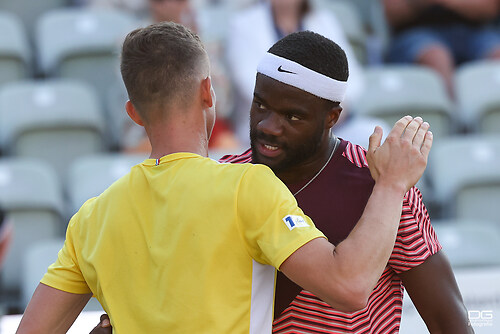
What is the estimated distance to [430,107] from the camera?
5195mm

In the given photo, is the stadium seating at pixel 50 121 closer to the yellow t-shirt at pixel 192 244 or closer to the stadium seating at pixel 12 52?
the stadium seating at pixel 12 52

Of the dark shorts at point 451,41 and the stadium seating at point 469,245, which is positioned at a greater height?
the dark shorts at point 451,41

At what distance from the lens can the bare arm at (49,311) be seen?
5.78 ft

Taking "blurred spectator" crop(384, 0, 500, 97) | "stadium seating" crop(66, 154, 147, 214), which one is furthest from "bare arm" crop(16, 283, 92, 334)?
"blurred spectator" crop(384, 0, 500, 97)


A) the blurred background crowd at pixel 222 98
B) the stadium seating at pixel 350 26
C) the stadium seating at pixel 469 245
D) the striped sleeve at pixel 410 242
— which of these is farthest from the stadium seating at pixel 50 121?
the striped sleeve at pixel 410 242

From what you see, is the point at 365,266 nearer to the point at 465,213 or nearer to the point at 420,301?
the point at 420,301

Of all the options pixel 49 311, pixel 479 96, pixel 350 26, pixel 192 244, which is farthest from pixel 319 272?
pixel 350 26

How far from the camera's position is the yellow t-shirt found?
1605 millimetres

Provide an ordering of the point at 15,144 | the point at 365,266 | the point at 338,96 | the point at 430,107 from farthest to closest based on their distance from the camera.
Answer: the point at 430,107 < the point at 15,144 < the point at 338,96 < the point at 365,266

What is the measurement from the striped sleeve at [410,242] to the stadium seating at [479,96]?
11.9 ft

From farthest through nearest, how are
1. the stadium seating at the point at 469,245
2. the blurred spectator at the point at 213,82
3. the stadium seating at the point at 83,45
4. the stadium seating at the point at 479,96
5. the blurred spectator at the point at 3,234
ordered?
the stadium seating at the point at 479,96 → the stadium seating at the point at 83,45 → the blurred spectator at the point at 213,82 → the stadium seating at the point at 469,245 → the blurred spectator at the point at 3,234

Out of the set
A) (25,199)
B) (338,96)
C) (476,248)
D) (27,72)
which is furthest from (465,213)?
(338,96)

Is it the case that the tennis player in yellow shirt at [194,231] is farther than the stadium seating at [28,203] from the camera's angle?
No

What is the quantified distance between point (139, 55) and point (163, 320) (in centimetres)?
52
